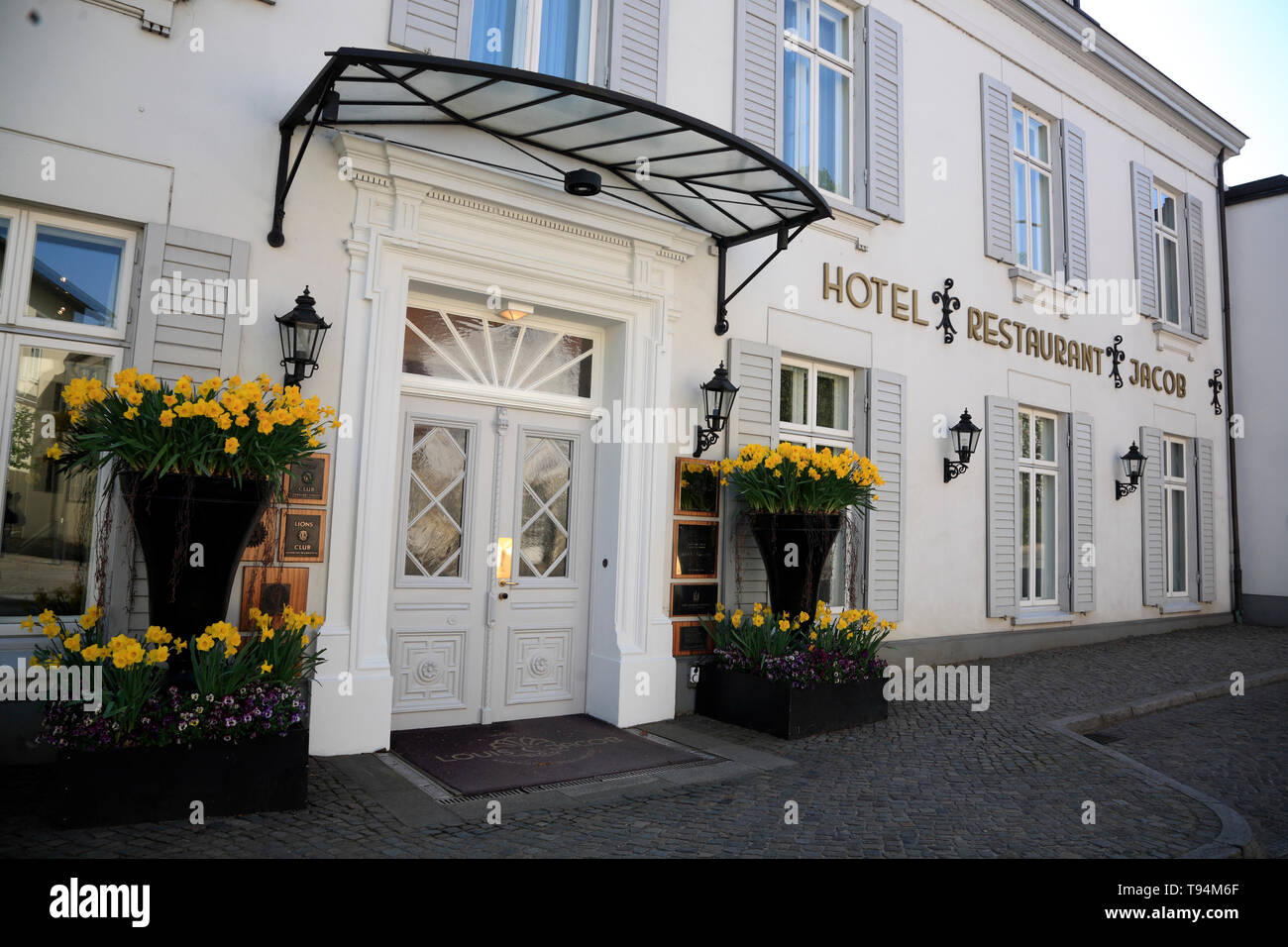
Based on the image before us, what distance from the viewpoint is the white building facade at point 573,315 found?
4246 mm

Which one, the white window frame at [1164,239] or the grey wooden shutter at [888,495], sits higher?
the white window frame at [1164,239]

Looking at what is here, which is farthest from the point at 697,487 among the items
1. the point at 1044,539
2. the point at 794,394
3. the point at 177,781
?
the point at 1044,539

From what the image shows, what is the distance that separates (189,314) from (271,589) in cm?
150

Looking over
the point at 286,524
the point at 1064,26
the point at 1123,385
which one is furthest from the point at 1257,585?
the point at 286,524

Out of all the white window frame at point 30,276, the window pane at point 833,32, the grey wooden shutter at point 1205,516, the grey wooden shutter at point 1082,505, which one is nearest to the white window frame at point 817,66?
the window pane at point 833,32

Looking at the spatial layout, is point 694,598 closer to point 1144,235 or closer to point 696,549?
point 696,549

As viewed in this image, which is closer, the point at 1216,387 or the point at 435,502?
the point at 435,502

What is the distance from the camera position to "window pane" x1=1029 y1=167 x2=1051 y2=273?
939 centimetres

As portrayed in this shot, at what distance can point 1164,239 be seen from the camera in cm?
1162

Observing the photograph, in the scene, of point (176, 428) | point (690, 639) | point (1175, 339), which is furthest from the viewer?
point (1175, 339)

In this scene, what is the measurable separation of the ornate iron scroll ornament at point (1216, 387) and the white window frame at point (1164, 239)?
3.32 ft

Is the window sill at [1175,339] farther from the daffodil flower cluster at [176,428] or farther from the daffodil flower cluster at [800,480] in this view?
the daffodil flower cluster at [176,428]

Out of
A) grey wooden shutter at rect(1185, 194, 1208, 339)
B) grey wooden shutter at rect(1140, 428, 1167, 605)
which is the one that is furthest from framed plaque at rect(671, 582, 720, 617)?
grey wooden shutter at rect(1185, 194, 1208, 339)

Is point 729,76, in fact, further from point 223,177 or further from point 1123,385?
point 1123,385
